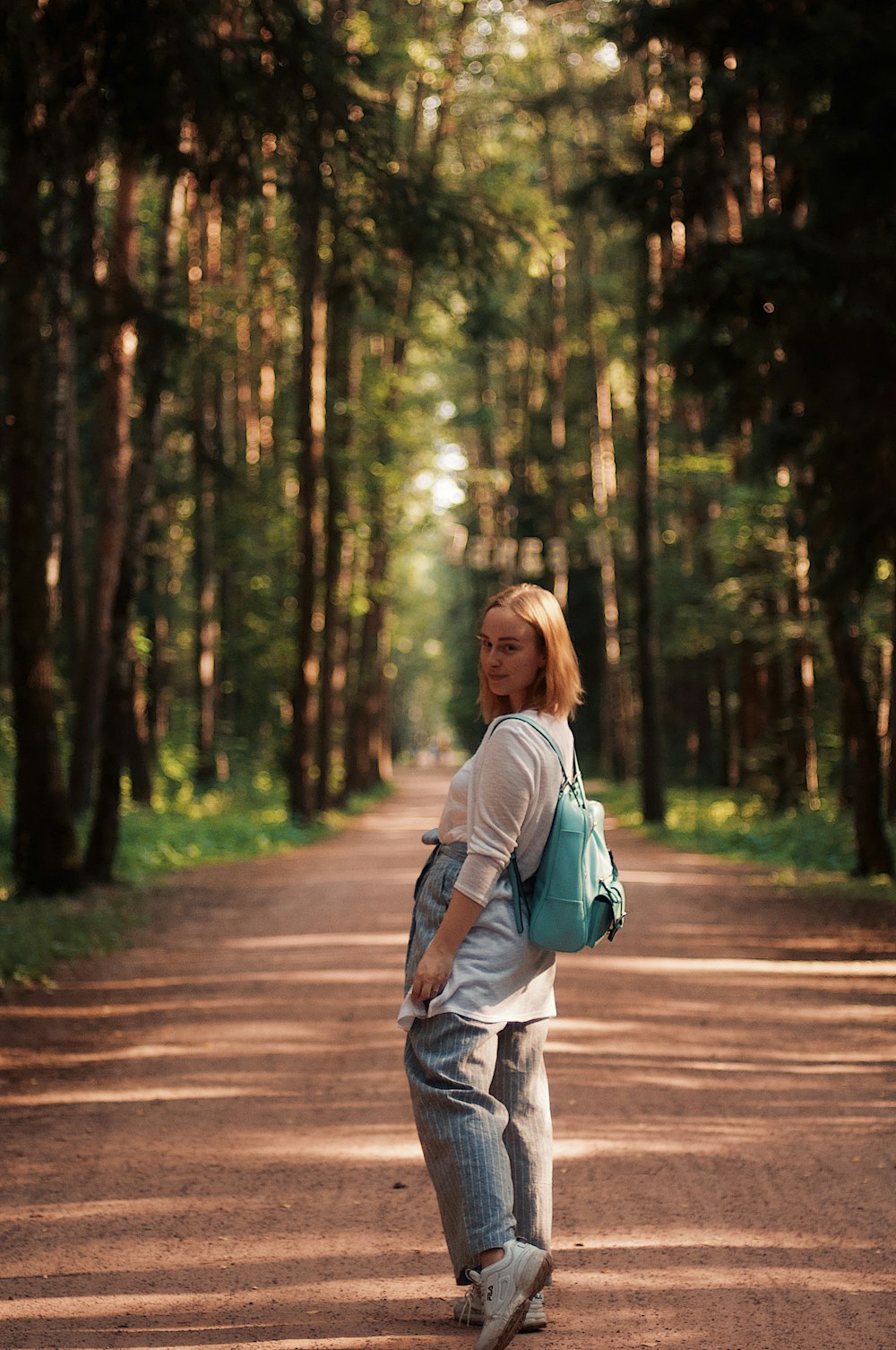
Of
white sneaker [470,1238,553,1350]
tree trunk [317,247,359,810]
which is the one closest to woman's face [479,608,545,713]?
white sneaker [470,1238,553,1350]

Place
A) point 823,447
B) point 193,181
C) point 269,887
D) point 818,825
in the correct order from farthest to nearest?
point 818,825
point 269,887
point 823,447
point 193,181

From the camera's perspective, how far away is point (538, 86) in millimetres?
32656

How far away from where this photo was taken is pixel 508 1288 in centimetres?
360

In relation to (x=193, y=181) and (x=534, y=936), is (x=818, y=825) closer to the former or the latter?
(x=193, y=181)

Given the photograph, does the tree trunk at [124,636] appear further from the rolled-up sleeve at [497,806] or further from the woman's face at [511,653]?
the rolled-up sleeve at [497,806]

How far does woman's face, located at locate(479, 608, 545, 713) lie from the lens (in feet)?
12.5

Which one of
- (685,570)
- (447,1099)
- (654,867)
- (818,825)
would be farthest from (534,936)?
(685,570)

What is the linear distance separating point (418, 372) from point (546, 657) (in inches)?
1283

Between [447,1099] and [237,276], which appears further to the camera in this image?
[237,276]

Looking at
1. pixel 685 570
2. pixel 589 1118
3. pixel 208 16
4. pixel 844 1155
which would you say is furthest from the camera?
pixel 685 570

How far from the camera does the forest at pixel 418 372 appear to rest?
34.9ft

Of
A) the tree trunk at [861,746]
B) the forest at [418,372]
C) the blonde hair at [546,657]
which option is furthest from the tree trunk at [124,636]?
the blonde hair at [546,657]

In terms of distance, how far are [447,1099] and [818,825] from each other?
1659cm

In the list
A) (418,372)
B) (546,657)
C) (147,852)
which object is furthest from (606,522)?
(546,657)
